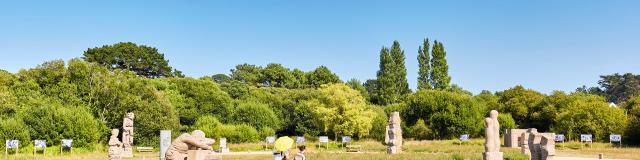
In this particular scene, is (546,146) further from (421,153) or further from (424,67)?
(424,67)

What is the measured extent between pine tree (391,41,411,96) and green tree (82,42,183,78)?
2903 centimetres

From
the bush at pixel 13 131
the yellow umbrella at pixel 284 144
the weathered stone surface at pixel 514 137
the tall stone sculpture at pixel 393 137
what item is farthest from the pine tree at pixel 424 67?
the yellow umbrella at pixel 284 144

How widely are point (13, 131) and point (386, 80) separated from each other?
4307 cm

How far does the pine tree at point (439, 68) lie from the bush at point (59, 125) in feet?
136

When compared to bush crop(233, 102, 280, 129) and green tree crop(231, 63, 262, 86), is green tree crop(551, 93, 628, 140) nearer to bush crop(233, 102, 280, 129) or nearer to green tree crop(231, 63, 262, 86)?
bush crop(233, 102, 280, 129)

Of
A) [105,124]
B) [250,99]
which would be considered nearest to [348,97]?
[250,99]

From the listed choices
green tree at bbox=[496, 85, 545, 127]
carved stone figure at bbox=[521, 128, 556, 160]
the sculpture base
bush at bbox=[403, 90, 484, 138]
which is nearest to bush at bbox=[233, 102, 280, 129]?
bush at bbox=[403, 90, 484, 138]

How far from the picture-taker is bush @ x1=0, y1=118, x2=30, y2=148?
115ft

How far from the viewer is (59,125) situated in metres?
38.2

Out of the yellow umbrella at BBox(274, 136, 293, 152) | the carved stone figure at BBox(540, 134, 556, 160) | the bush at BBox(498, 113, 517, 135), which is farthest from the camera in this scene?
the bush at BBox(498, 113, 517, 135)

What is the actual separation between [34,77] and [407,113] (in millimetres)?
32159

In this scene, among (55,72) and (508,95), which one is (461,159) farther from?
(508,95)

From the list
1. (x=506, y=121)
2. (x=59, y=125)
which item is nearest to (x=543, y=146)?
(x=59, y=125)

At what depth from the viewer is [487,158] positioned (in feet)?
79.5
